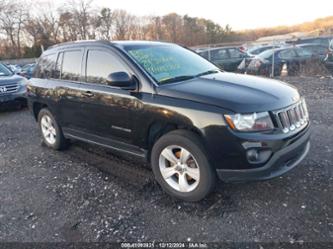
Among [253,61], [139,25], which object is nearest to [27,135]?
[253,61]

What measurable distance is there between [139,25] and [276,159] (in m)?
51.5

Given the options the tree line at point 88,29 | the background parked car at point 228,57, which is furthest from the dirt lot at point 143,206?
the tree line at point 88,29

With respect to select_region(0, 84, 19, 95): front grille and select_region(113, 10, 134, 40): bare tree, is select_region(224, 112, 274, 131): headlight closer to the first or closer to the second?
select_region(0, 84, 19, 95): front grille

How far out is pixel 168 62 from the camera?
3.77 meters

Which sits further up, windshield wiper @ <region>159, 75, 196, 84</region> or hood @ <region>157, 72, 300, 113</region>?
windshield wiper @ <region>159, 75, 196, 84</region>

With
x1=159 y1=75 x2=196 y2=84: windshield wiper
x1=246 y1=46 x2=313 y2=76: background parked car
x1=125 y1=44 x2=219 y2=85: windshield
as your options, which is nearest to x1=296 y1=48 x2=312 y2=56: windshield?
x1=246 y1=46 x2=313 y2=76: background parked car

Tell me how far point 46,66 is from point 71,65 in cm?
95

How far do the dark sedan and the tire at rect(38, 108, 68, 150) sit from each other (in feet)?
12.7

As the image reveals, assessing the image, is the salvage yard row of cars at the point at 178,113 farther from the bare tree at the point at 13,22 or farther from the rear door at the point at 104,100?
the bare tree at the point at 13,22

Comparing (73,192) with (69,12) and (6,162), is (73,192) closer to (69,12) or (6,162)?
(6,162)

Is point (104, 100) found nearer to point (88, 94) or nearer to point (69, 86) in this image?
point (88, 94)

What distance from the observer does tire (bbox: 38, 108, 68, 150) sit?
4867mm

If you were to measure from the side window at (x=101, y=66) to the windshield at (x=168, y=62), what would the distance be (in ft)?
0.73

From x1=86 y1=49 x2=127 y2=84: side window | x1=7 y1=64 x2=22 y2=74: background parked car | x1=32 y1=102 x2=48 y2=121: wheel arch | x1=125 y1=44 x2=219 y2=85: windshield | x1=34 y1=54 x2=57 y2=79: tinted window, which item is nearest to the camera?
x1=125 y1=44 x2=219 y2=85: windshield
